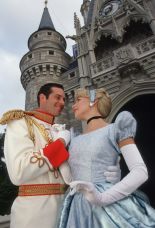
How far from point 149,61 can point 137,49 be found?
1068mm

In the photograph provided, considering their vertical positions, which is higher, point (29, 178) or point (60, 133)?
point (60, 133)

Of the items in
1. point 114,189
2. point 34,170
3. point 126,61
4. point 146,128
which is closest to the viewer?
point 114,189

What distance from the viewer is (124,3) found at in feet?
40.3

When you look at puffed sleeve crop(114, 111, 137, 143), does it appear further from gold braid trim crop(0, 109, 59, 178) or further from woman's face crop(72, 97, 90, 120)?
gold braid trim crop(0, 109, 59, 178)

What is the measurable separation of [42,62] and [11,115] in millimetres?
11002

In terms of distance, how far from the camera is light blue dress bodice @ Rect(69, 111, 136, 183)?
170 centimetres

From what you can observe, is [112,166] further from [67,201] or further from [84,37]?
[84,37]

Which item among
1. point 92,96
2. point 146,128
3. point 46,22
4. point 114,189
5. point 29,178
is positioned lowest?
point 114,189

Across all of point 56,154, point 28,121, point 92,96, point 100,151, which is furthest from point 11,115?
point 100,151

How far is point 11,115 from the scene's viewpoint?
209 cm

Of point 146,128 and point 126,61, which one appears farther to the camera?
point 146,128

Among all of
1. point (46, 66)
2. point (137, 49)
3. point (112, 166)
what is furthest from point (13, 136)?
point (46, 66)

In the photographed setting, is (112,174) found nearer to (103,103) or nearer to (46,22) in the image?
(103,103)

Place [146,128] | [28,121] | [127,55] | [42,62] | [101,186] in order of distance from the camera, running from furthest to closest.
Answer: [42,62] → [146,128] → [127,55] → [28,121] → [101,186]
